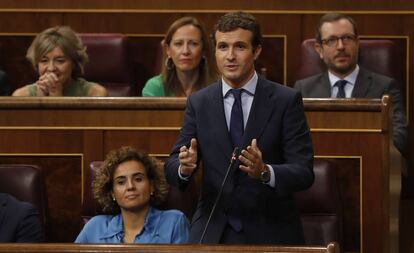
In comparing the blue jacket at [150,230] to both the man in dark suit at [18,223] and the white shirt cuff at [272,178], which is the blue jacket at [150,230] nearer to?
the man in dark suit at [18,223]

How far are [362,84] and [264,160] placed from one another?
0.87 meters

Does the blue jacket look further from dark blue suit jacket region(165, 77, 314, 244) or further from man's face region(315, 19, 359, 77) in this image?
man's face region(315, 19, 359, 77)

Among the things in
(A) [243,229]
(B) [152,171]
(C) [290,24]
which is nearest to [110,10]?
(C) [290,24]

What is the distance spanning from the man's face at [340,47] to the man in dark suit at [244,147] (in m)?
0.84

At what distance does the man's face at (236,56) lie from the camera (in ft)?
5.86

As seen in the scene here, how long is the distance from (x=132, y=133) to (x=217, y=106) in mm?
403

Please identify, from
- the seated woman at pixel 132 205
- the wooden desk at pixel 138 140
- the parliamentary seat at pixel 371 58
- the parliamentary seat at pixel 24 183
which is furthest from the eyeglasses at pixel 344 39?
the parliamentary seat at pixel 24 183

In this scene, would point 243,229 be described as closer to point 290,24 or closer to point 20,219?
point 20,219

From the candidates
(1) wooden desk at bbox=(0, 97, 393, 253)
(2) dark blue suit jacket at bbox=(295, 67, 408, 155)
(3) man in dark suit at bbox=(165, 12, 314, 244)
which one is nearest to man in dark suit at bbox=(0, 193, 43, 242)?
(1) wooden desk at bbox=(0, 97, 393, 253)

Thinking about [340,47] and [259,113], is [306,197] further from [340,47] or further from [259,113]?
[340,47]

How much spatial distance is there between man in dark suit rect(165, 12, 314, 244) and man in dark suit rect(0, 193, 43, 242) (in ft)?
1.03

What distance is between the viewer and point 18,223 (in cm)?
193

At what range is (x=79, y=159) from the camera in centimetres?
216

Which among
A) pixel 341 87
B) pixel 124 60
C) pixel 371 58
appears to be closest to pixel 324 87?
pixel 341 87
